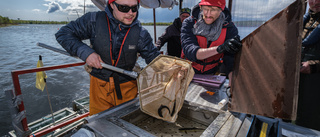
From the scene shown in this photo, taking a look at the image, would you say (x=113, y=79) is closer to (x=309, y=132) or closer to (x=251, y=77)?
(x=251, y=77)

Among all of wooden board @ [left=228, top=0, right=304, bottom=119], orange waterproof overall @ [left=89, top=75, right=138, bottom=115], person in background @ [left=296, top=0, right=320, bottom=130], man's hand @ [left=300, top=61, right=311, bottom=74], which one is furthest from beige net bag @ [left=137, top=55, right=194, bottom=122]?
person in background @ [left=296, top=0, right=320, bottom=130]

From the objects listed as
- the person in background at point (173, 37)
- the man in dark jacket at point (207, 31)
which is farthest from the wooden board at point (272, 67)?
the person in background at point (173, 37)

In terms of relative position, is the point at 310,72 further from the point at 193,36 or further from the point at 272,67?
the point at 272,67

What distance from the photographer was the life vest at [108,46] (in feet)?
6.27

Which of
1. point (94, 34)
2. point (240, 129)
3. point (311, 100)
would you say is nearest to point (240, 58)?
point (240, 129)

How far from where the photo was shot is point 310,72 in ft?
7.86

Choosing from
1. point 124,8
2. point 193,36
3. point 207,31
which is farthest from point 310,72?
point 124,8

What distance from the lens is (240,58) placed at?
1302mm

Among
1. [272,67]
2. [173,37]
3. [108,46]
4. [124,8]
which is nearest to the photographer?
[272,67]

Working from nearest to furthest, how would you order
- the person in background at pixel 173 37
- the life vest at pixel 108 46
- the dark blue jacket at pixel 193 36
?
1. the life vest at pixel 108 46
2. the dark blue jacket at pixel 193 36
3. the person in background at pixel 173 37

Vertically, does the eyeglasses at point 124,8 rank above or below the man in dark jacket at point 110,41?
above

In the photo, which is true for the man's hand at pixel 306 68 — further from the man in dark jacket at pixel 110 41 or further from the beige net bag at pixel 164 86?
the man in dark jacket at pixel 110 41

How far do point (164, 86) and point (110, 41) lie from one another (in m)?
0.88

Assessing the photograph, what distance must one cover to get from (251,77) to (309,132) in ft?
2.07
